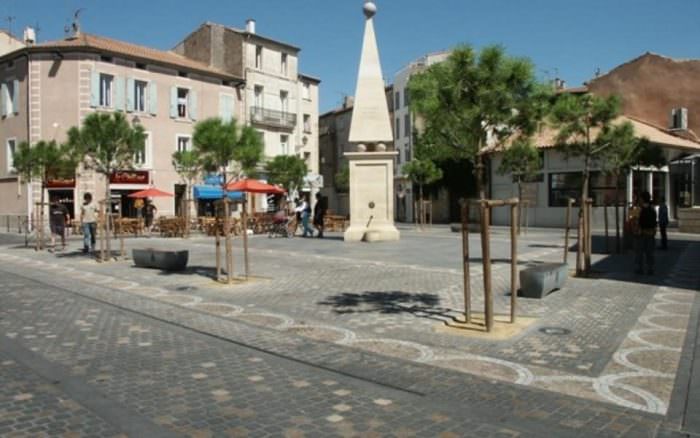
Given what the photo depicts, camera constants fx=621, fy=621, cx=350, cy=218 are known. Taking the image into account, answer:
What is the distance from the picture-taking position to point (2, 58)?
1458 inches

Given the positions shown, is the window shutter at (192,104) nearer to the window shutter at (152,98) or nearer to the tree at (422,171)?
the window shutter at (152,98)

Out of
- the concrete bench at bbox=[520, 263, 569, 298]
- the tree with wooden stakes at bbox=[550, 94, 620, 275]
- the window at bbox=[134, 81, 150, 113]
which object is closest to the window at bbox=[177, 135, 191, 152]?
the window at bbox=[134, 81, 150, 113]

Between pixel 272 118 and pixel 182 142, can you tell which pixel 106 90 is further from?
pixel 272 118

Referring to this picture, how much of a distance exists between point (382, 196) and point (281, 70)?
94.2ft

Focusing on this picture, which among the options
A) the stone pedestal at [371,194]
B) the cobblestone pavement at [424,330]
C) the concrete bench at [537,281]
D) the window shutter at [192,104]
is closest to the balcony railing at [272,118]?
the window shutter at [192,104]

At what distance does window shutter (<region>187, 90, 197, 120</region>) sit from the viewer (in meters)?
40.8

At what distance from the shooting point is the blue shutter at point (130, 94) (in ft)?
121

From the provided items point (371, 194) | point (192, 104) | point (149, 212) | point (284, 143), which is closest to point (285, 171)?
point (149, 212)

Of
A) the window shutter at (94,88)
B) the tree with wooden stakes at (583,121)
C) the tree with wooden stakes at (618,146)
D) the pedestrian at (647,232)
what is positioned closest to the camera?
the pedestrian at (647,232)

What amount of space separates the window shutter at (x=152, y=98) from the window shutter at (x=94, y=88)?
3.32 meters

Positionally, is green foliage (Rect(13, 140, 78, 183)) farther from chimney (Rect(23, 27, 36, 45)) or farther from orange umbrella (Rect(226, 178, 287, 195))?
chimney (Rect(23, 27, 36, 45))

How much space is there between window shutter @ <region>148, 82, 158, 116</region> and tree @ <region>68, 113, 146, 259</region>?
73.3 feet

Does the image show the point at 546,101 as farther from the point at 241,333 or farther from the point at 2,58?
the point at 2,58

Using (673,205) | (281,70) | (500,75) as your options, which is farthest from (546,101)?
(281,70)
